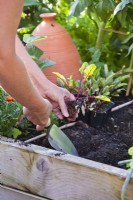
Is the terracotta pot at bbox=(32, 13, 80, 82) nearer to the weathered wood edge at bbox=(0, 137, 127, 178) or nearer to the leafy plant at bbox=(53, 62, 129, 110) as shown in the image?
the leafy plant at bbox=(53, 62, 129, 110)

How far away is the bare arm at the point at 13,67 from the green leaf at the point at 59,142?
30 centimetres

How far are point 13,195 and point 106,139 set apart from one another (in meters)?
0.46

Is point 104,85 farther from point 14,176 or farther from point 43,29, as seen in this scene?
point 14,176

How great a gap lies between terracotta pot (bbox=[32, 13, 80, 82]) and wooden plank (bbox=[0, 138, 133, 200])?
0.72 metres

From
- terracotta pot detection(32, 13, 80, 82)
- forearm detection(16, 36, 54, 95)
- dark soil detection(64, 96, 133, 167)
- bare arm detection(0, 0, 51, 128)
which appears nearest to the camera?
bare arm detection(0, 0, 51, 128)

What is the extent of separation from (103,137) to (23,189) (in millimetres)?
444

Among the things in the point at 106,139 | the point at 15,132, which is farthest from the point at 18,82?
the point at 106,139

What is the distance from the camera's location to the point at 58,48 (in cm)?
234

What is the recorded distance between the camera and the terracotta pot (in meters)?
2.32

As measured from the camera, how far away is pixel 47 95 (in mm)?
1601

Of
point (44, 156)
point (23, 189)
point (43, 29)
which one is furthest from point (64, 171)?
point (43, 29)

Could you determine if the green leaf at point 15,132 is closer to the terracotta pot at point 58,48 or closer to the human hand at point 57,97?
the human hand at point 57,97

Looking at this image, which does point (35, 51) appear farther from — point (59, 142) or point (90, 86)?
point (59, 142)

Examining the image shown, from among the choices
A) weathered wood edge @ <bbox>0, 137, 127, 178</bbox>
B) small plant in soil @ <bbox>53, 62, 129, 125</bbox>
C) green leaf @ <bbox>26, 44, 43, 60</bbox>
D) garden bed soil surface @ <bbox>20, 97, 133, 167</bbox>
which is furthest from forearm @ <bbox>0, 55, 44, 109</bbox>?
green leaf @ <bbox>26, 44, 43, 60</bbox>
